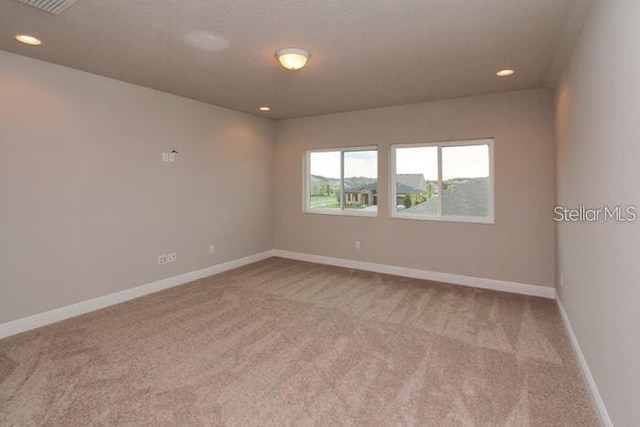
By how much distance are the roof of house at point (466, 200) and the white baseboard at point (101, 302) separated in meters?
3.39

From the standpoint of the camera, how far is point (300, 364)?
2379mm

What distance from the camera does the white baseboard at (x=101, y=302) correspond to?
9.57ft

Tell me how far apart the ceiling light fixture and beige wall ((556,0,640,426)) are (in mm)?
2039

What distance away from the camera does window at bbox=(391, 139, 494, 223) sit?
4.27m

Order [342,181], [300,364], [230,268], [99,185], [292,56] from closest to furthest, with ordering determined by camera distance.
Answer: [300,364]
[292,56]
[99,185]
[230,268]
[342,181]

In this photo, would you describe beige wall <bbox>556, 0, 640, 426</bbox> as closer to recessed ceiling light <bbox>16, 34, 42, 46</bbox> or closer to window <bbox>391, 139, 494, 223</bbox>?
window <bbox>391, 139, 494, 223</bbox>

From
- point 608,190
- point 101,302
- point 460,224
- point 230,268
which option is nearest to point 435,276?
point 460,224

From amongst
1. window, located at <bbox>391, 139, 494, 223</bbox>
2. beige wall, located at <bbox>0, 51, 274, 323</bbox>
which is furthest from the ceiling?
window, located at <bbox>391, 139, 494, 223</bbox>

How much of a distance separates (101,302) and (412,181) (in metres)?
4.34

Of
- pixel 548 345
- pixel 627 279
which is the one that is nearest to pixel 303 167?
pixel 548 345

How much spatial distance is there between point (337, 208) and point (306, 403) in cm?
384

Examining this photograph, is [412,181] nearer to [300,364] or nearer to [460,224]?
[460,224]

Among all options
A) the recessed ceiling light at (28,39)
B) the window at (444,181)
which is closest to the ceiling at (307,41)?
the recessed ceiling light at (28,39)

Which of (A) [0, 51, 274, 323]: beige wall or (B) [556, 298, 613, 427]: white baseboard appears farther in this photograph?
(A) [0, 51, 274, 323]: beige wall
